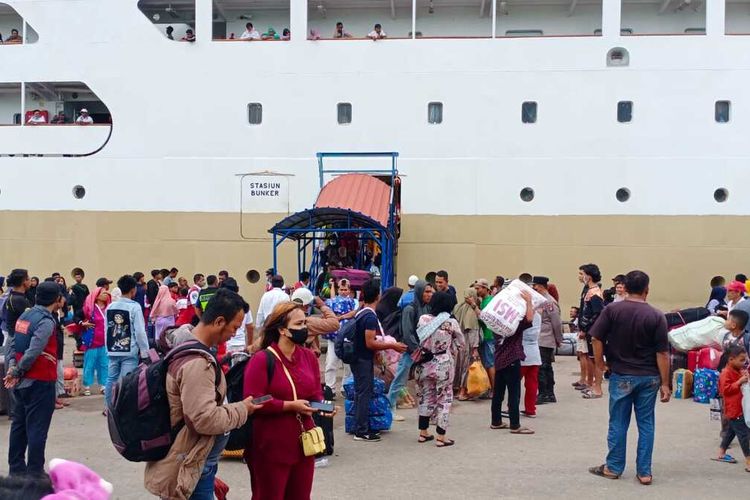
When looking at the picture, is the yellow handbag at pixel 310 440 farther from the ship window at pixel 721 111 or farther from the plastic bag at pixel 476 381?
the ship window at pixel 721 111

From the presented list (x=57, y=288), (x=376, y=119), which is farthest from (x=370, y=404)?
(x=376, y=119)

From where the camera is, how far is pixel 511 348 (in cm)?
718

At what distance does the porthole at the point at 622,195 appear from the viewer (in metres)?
13.7

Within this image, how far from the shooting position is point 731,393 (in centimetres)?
589

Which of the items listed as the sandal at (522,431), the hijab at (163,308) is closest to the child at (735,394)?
the sandal at (522,431)

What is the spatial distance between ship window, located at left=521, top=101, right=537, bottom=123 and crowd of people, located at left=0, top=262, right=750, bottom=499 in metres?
4.69

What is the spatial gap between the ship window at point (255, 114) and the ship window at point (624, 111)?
659 cm

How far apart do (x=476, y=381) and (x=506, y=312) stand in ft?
6.49

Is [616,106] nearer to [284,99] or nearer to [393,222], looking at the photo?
[393,222]

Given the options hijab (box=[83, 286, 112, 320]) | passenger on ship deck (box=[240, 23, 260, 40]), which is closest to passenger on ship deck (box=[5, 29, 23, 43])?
passenger on ship deck (box=[240, 23, 260, 40])

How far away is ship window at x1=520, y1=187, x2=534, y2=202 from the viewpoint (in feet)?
45.5

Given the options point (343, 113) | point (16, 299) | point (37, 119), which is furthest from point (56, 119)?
point (16, 299)

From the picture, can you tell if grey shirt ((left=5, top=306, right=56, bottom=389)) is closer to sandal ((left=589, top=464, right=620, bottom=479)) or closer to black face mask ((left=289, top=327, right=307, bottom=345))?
black face mask ((left=289, top=327, right=307, bottom=345))

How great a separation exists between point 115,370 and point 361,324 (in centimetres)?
248
